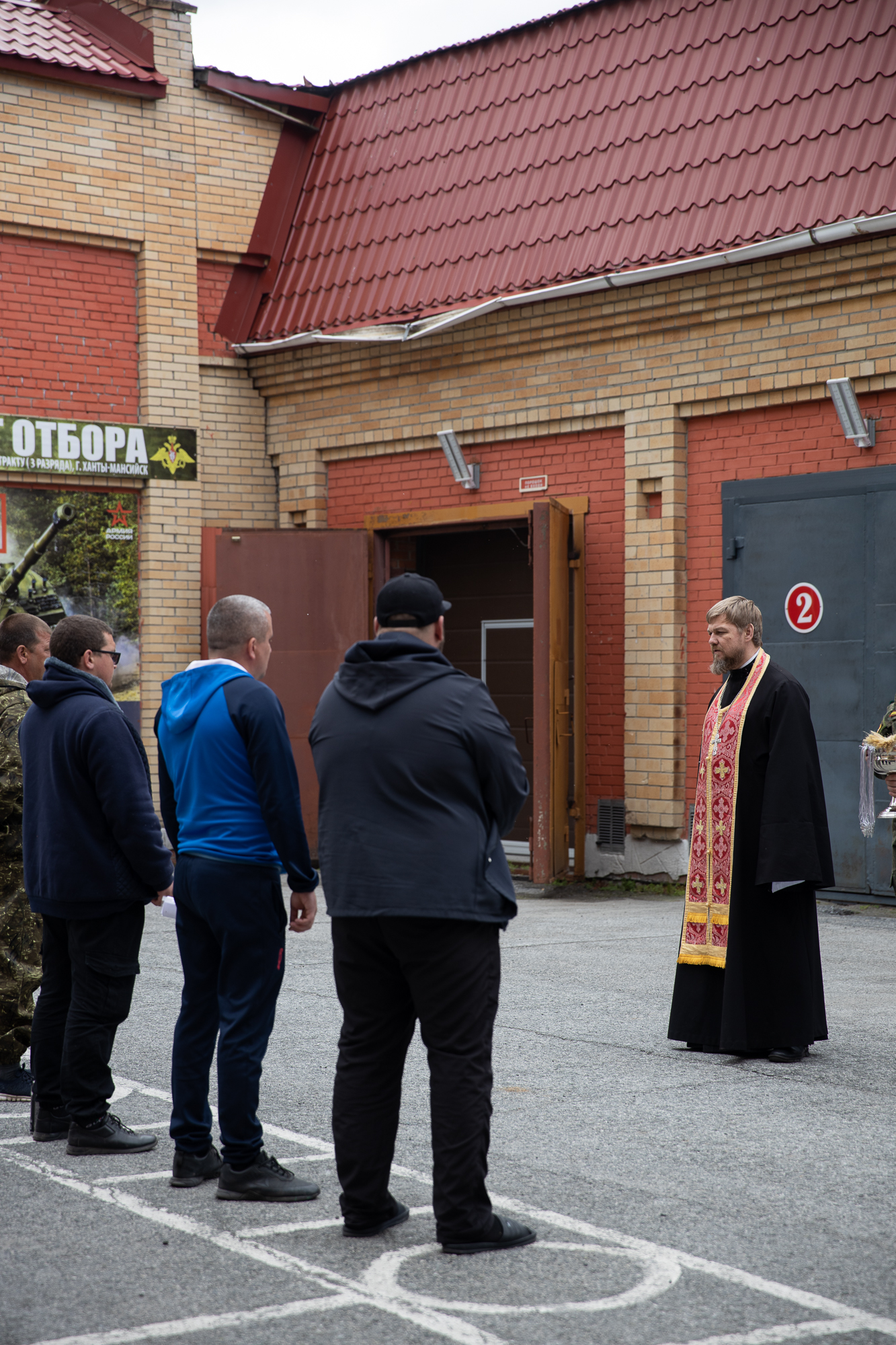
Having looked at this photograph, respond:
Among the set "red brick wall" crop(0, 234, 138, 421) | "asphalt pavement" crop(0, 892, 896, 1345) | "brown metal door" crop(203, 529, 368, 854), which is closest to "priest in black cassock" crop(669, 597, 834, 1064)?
"asphalt pavement" crop(0, 892, 896, 1345)

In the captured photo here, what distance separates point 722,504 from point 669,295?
159cm

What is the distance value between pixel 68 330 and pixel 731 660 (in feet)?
26.8

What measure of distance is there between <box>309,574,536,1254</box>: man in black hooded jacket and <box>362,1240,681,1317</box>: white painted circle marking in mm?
130

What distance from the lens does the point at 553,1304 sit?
12.7 ft

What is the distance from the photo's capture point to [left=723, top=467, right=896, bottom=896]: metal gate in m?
10.7

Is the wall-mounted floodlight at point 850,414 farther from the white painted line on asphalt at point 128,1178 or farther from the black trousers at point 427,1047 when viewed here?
the white painted line on asphalt at point 128,1178

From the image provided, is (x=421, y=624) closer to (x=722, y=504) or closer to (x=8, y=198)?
(x=722, y=504)

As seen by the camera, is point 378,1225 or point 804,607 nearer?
point 378,1225

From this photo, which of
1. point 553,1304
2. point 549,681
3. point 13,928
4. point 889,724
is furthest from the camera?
point 549,681

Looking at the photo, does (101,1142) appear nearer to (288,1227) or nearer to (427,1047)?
(288,1227)

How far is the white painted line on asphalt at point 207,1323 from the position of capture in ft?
12.0

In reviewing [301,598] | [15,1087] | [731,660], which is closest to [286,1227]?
[15,1087]

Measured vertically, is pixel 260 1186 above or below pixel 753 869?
below

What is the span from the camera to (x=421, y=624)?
4.50 m
